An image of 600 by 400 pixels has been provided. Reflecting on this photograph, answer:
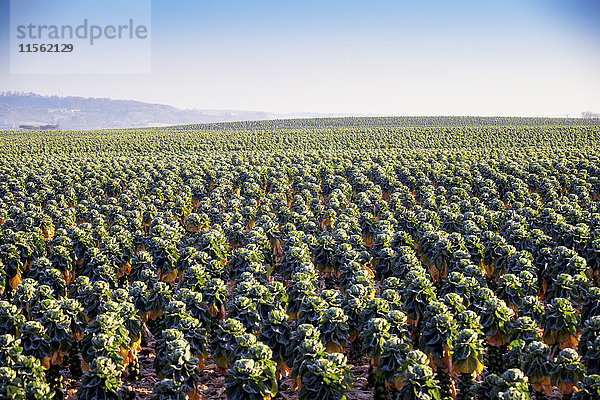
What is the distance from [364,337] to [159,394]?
540cm

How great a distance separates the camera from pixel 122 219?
2261 cm

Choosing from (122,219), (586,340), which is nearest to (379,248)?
(586,340)

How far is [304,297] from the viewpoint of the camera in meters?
13.8

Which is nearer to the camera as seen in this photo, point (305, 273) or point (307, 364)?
point (307, 364)

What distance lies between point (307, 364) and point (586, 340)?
7.56 metres

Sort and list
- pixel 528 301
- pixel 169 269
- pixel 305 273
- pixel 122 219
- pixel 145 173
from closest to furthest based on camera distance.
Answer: pixel 528 301, pixel 305 273, pixel 169 269, pixel 122 219, pixel 145 173

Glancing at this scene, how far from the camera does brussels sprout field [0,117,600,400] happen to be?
1040 centimetres

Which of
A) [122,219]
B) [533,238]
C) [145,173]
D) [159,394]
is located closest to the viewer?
[159,394]

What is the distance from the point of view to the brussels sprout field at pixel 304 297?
34.1 ft

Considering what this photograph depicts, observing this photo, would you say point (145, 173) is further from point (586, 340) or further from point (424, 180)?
point (586, 340)

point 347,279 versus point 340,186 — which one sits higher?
point 340,186

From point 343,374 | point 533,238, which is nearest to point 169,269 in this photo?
point 343,374

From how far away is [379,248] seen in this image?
19.0m

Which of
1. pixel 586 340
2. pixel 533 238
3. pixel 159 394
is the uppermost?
pixel 533 238
